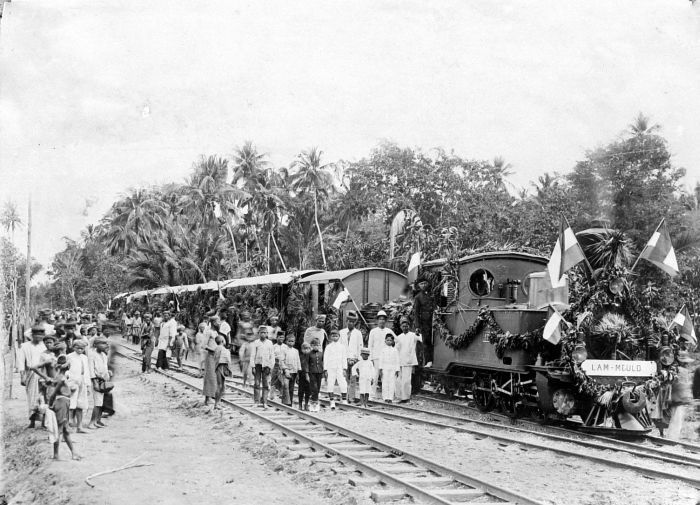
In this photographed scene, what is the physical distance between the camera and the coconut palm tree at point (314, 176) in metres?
36.0

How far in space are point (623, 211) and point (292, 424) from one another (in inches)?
470

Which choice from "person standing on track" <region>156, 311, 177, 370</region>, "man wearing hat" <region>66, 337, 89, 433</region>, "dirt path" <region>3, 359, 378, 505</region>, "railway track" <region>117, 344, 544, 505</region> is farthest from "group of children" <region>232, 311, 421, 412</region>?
"person standing on track" <region>156, 311, 177, 370</region>

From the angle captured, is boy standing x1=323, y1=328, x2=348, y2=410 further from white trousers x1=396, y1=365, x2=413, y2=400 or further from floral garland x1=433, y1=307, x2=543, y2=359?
floral garland x1=433, y1=307, x2=543, y2=359

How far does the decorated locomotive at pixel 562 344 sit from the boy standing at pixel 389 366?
142 centimetres

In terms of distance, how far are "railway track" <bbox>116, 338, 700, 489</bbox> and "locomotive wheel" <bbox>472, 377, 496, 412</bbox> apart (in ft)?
2.20

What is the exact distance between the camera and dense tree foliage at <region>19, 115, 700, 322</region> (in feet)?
61.4

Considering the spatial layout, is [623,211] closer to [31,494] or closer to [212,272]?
[31,494]

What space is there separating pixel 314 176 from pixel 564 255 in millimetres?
27603

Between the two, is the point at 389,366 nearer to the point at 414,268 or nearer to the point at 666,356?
the point at 414,268

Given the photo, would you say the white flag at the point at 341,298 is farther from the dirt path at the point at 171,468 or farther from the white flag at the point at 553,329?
the white flag at the point at 553,329

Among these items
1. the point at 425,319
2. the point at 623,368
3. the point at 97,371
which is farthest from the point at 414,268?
the point at 97,371

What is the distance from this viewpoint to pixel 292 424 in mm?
10930

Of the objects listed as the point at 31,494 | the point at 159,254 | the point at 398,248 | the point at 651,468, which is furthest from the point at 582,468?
the point at 159,254

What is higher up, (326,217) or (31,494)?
(326,217)
